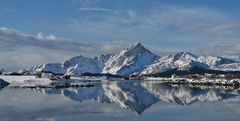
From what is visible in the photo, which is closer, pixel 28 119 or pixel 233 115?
pixel 28 119

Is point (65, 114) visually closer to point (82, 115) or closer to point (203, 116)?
point (82, 115)

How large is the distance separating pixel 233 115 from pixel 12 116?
854 inches

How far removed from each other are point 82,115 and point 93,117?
7.23 feet

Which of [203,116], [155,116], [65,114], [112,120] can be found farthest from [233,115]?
[65,114]

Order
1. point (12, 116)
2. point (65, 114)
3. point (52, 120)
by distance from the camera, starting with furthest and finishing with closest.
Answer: point (65, 114), point (12, 116), point (52, 120)

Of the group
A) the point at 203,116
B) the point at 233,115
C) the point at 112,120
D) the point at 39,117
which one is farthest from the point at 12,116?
the point at 233,115

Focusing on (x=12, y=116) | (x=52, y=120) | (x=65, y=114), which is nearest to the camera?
(x=52, y=120)

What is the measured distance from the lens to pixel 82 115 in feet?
156

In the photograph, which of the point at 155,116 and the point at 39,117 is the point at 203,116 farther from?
the point at 39,117

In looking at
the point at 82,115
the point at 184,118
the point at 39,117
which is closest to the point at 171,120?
the point at 184,118

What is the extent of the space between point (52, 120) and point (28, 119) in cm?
237

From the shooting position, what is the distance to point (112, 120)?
1708 inches

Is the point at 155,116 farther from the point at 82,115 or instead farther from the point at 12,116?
the point at 12,116

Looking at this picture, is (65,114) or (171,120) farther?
(65,114)
